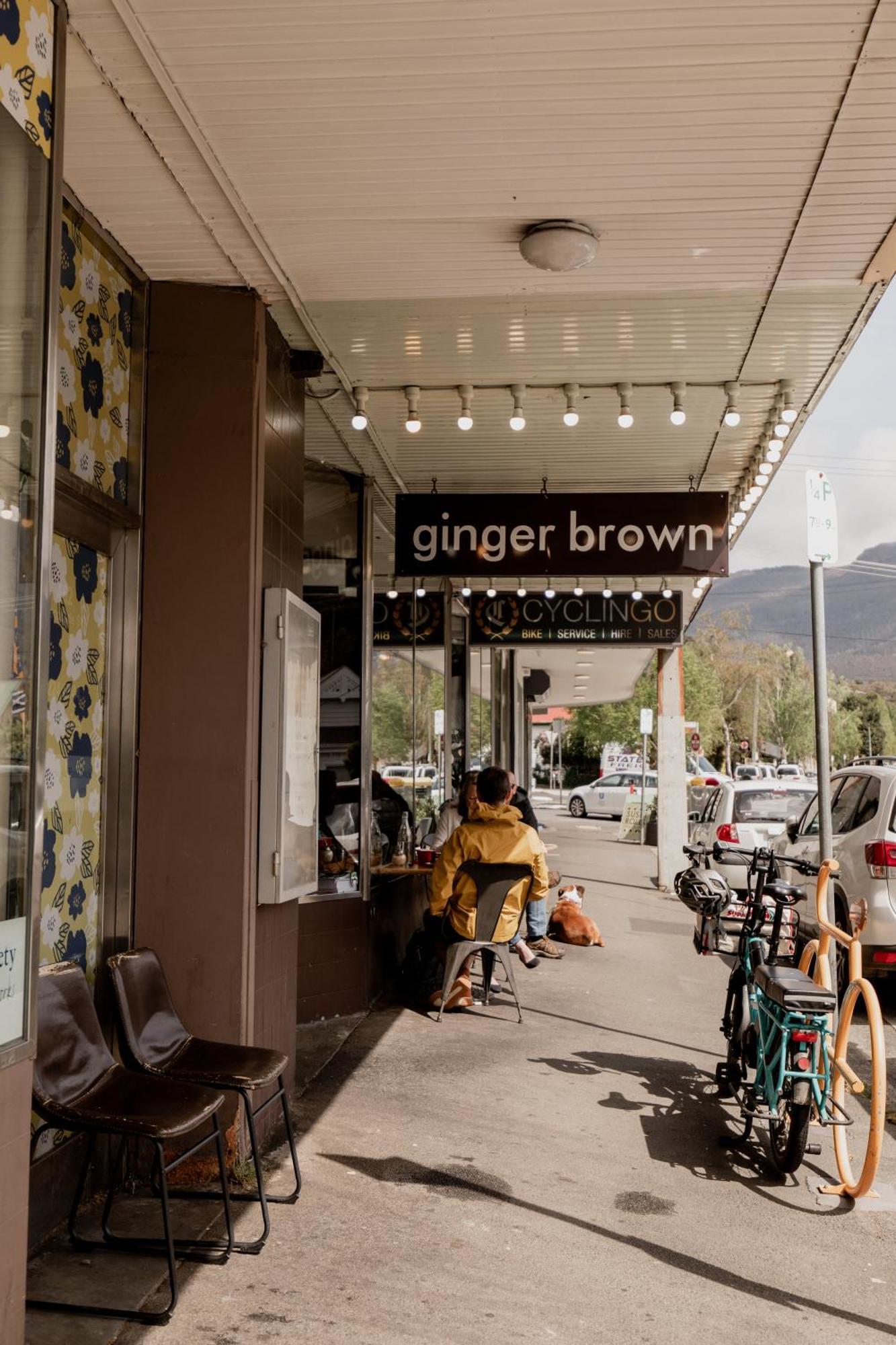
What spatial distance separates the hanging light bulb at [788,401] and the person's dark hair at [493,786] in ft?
9.06

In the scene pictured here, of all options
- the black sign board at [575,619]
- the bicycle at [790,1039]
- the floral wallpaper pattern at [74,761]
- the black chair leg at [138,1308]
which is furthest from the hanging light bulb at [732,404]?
the black chair leg at [138,1308]

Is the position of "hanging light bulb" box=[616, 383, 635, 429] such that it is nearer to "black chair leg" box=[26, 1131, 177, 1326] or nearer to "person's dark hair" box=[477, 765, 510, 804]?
"person's dark hair" box=[477, 765, 510, 804]

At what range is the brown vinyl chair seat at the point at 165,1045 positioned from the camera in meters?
4.30

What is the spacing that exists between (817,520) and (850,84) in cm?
240

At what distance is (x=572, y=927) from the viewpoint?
11.0 metres

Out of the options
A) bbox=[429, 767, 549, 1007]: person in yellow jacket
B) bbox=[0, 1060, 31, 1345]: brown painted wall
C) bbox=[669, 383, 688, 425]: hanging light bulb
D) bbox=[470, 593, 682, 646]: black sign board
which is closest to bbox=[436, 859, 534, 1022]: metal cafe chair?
bbox=[429, 767, 549, 1007]: person in yellow jacket

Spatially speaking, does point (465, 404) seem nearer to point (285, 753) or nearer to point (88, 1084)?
point (285, 753)

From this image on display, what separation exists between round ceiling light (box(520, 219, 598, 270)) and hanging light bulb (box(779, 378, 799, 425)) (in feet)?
7.22

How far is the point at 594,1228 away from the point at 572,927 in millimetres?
6639

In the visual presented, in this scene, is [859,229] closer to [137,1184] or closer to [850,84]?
[850,84]

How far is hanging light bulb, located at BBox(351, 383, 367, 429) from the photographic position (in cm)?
662

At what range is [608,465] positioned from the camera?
839 cm


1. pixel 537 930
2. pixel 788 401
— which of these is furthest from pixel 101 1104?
pixel 537 930

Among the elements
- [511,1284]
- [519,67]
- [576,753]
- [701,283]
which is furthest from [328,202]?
[576,753]
